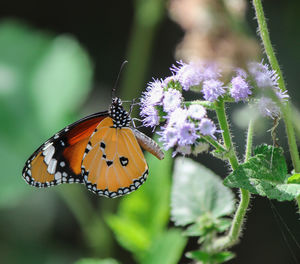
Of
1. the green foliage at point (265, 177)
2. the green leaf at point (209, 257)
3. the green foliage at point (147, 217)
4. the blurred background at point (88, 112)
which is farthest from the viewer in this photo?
the blurred background at point (88, 112)

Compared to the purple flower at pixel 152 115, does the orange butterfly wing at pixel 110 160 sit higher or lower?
lower

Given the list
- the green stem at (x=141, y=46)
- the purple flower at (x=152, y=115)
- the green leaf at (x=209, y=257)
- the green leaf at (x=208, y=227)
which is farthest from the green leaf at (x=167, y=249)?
the green stem at (x=141, y=46)

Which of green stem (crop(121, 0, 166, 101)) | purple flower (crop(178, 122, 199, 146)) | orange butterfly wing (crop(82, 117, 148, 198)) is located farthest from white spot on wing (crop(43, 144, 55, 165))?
green stem (crop(121, 0, 166, 101))

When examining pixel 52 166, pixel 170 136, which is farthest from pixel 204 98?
pixel 52 166

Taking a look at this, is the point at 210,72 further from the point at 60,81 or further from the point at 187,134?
the point at 60,81

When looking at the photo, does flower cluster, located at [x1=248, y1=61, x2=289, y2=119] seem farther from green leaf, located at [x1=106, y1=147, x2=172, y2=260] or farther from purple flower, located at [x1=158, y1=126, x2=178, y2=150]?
green leaf, located at [x1=106, y1=147, x2=172, y2=260]

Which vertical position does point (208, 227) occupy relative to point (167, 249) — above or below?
above

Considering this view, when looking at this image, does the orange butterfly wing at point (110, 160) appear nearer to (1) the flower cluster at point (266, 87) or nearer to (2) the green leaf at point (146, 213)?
(2) the green leaf at point (146, 213)
